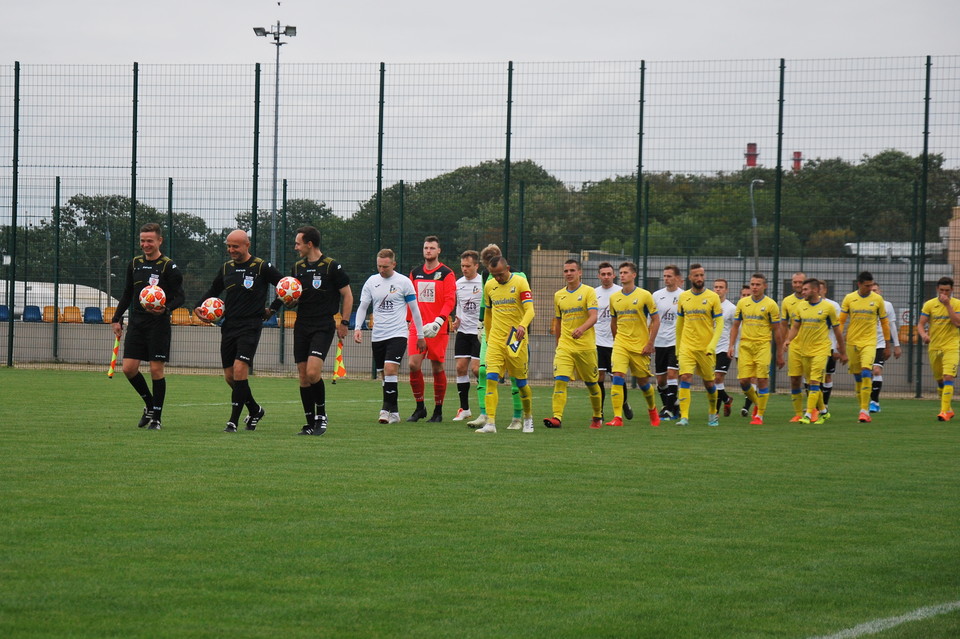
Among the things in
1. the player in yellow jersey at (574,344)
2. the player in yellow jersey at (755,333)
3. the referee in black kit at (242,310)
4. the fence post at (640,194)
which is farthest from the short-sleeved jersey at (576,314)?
the fence post at (640,194)

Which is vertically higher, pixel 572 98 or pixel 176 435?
pixel 572 98

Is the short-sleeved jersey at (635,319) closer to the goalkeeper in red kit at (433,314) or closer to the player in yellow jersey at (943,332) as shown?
the goalkeeper in red kit at (433,314)

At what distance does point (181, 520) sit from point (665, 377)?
11.5 meters

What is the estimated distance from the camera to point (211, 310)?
12.1m

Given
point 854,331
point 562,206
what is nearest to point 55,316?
point 562,206

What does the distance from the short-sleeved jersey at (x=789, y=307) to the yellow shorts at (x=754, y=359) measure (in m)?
0.48

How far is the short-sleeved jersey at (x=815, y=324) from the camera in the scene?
608 inches

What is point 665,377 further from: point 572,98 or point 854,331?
point 572,98

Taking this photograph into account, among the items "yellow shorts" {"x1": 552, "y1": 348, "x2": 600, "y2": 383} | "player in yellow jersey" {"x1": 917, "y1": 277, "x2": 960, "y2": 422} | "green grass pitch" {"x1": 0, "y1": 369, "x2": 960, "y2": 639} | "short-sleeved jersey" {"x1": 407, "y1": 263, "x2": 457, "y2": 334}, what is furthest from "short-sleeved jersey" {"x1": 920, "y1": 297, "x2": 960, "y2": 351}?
"short-sleeved jersey" {"x1": 407, "y1": 263, "x2": 457, "y2": 334}

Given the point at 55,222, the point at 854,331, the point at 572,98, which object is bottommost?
the point at 854,331

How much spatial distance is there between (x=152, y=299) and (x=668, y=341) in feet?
27.7

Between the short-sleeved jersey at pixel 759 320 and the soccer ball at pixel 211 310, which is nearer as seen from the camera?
the soccer ball at pixel 211 310

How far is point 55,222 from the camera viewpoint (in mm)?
25438

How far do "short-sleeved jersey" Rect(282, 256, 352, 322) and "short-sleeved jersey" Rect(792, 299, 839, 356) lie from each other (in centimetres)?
697
